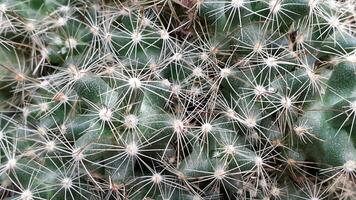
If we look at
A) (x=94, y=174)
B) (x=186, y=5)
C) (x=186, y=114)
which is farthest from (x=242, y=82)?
(x=94, y=174)

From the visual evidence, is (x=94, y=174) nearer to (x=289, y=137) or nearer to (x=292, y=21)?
(x=289, y=137)

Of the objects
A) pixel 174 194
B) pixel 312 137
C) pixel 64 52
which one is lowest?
pixel 312 137

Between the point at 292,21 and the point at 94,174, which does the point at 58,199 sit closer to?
the point at 94,174

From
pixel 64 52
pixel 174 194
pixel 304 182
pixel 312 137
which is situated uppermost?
pixel 64 52

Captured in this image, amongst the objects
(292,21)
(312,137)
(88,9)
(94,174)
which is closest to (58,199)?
(94,174)

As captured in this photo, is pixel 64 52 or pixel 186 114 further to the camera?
pixel 64 52

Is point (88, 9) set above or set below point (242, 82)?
above
